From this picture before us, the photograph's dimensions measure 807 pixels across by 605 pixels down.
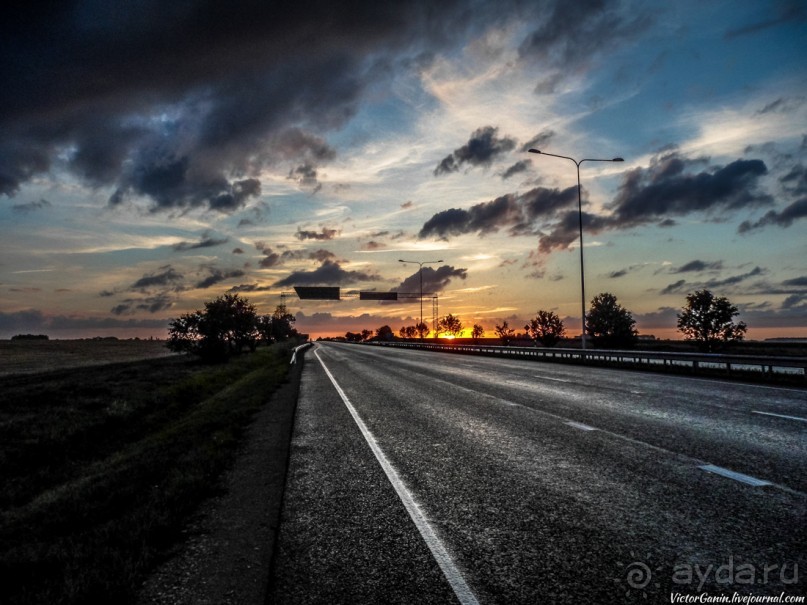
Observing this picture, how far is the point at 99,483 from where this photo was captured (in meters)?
7.47

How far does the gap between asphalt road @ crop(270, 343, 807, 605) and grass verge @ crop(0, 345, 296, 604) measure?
1237mm

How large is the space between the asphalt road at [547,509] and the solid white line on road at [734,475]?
0.11 feet

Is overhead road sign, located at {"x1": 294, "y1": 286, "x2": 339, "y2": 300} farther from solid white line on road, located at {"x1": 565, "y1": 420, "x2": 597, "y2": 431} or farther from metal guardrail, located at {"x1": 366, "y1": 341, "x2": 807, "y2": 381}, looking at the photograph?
solid white line on road, located at {"x1": 565, "y1": 420, "x2": 597, "y2": 431}

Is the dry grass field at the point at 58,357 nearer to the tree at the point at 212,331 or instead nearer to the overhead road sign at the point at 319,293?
the tree at the point at 212,331

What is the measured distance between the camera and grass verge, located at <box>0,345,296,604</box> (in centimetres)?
384

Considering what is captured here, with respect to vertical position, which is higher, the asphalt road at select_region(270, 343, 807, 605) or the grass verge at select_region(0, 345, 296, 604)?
the asphalt road at select_region(270, 343, 807, 605)

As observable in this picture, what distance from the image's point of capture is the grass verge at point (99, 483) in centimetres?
384

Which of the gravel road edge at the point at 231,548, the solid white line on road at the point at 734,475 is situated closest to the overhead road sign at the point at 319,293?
the gravel road edge at the point at 231,548

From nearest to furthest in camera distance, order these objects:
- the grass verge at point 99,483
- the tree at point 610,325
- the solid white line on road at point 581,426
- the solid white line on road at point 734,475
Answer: the grass verge at point 99,483 → the solid white line on road at point 734,475 → the solid white line on road at point 581,426 → the tree at point 610,325

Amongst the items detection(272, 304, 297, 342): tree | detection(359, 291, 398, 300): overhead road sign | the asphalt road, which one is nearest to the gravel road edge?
the asphalt road

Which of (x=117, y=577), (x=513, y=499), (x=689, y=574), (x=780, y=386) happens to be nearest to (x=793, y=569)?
(x=689, y=574)

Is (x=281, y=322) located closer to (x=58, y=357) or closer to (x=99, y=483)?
(x=58, y=357)

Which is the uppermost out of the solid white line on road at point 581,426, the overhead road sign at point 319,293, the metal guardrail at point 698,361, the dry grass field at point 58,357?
the overhead road sign at point 319,293

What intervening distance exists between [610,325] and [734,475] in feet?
254
